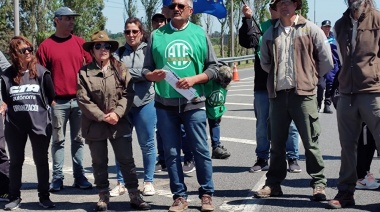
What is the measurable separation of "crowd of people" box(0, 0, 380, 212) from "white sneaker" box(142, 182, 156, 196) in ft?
0.05

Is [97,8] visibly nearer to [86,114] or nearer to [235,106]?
[235,106]

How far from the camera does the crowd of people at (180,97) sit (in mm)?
6598

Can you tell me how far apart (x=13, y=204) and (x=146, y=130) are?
1.65m

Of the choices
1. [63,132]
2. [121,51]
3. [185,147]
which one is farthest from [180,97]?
[185,147]

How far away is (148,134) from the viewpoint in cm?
758

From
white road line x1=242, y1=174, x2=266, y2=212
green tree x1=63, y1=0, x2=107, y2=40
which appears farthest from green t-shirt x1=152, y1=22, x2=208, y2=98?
green tree x1=63, y1=0, x2=107, y2=40

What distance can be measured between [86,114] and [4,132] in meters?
1.08

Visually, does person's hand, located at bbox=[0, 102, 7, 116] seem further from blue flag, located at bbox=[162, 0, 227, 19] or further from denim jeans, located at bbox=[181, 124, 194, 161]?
blue flag, located at bbox=[162, 0, 227, 19]

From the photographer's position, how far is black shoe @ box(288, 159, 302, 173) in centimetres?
865

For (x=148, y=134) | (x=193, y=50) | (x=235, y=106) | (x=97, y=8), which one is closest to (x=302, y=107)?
(x=193, y=50)

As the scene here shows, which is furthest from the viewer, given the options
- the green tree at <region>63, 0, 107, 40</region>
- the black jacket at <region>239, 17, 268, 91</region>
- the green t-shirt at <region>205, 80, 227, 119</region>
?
the green tree at <region>63, 0, 107, 40</region>

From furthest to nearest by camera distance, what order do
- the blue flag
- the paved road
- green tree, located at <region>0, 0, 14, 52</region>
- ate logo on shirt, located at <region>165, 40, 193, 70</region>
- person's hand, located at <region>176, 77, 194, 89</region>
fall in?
1. green tree, located at <region>0, 0, 14, 52</region>
2. the blue flag
3. the paved road
4. ate logo on shirt, located at <region>165, 40, 193, 70</region>
5. person's hand, located at <region>176, 77, 194, 89</region>

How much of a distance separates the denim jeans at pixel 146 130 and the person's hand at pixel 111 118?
86 centimetres

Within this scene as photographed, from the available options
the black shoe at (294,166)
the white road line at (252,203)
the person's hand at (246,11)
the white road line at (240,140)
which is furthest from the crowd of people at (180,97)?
the white road line at (240,140)
